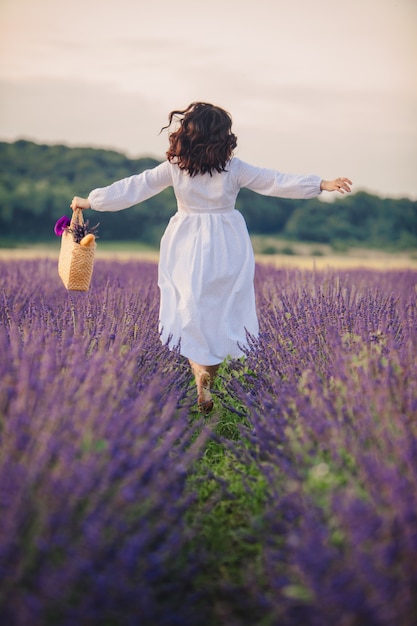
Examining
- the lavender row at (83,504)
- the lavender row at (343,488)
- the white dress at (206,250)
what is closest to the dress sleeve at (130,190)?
the white dress at (206,250)

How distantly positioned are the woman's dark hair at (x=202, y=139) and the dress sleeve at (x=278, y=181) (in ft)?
0.41

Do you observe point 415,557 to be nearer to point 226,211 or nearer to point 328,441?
point 328,441

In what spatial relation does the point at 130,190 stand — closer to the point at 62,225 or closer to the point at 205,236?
the point at 205,236

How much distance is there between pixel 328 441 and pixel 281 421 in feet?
1.05

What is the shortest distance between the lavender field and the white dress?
1103 millimetres

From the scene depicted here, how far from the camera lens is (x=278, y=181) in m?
3.89

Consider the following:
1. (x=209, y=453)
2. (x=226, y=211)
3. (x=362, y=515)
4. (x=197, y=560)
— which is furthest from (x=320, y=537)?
(x=226, y=211)

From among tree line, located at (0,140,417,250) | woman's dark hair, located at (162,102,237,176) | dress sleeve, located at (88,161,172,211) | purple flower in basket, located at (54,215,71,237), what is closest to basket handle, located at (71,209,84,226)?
dress sleeve, located at (88,161,172,211)

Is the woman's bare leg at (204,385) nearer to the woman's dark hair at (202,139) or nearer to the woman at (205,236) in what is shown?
the woman at (205,236)

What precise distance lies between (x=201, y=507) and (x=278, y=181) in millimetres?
2079

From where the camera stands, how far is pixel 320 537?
1.49m

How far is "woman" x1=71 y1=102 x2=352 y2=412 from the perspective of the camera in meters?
3.77

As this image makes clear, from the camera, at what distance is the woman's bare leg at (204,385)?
3.76 meters

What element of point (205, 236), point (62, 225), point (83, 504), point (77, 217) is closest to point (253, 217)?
point (62, 225)
